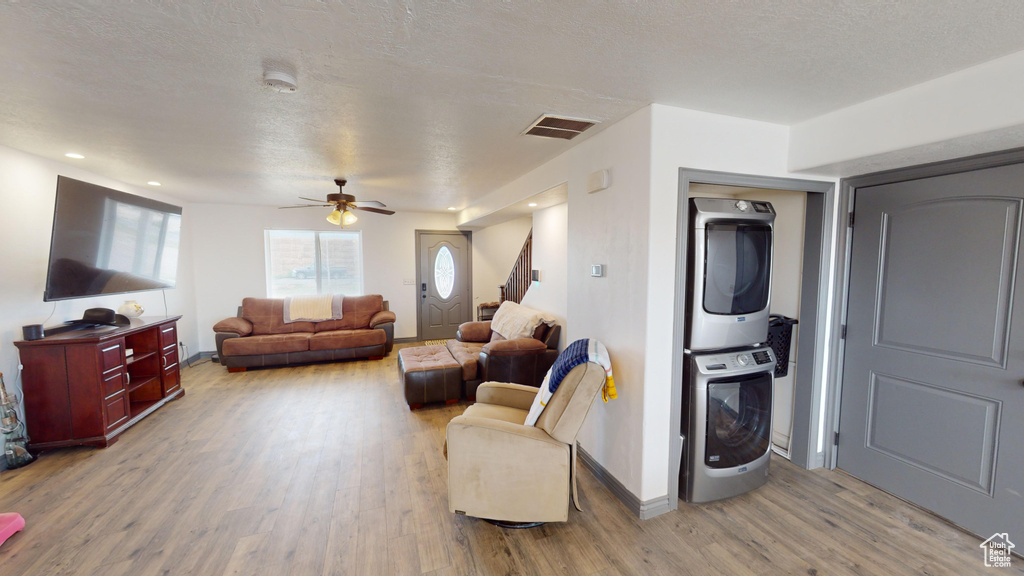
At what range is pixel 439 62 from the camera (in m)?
1.61

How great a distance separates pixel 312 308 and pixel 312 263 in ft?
3.08

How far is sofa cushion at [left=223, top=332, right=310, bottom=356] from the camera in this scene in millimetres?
5074

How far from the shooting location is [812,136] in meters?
2.28

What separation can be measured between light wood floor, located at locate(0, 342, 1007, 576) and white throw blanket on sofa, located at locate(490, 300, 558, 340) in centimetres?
147

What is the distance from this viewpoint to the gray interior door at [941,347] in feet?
6.31

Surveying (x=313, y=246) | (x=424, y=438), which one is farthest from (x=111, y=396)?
(x=313, y=246)

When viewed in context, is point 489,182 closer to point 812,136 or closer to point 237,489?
point 812,136

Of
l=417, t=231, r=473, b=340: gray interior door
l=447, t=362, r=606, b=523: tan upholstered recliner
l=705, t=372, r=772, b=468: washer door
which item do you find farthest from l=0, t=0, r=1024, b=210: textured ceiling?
l=417, t=231, r=473, b=340: gray interior door

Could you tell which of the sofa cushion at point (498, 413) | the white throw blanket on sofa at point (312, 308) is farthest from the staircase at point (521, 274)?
the white throw blanket on sofa at point (312, 308)

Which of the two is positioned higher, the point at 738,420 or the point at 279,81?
the point at 279,81

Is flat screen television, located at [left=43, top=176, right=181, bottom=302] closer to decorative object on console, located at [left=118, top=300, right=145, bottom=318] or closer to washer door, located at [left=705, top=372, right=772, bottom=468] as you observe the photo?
decorative object on console, located at [left=118, top=300, right=145, bottom=318]

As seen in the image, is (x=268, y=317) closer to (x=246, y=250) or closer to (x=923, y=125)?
(x=246, y=250)

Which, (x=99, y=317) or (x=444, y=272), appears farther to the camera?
(x=444, y=272)

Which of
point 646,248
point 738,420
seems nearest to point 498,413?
point 646,248
